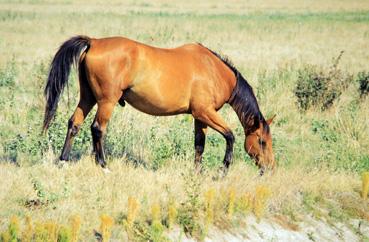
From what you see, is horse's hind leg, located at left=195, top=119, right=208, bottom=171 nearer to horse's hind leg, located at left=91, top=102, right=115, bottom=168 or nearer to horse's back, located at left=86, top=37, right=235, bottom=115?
horse's back, located at left=86, top=37, right=235, bottom=115

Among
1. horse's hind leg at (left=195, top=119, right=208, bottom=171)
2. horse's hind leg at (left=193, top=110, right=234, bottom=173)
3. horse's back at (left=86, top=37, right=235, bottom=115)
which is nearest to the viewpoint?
horse's back at (left=86, top=37, right=235, bottom=115)

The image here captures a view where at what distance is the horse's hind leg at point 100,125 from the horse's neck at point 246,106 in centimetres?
194

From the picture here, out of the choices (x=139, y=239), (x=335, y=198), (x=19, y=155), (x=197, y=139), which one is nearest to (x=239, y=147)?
(x=197, y=139)

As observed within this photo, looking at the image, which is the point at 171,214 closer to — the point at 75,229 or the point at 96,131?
the point at 75,229

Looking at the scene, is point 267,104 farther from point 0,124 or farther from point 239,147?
point 0,124

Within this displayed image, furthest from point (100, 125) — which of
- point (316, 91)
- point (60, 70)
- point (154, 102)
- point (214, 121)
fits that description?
point (316, 91)

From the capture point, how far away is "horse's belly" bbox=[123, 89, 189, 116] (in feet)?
27.3

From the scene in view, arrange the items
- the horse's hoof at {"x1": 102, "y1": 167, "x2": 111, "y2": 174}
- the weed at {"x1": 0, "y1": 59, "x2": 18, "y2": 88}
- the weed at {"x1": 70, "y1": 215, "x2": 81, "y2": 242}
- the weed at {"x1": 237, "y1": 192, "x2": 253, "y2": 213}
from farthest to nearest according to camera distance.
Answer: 1. the weed at {"x1": 0, "y1": 59, "x2": 18, "y2": 88}
2. the horse's hoof at {"x1": 102, "y1": 167, "x2": 111, "y2": 174}
3. the weed at {"x1": 237, "y1": 192, "x2": 253, "y2": 213}
4. the weed at {"x1": 70, "y1": 215, "x2": 81, "y2": 242}

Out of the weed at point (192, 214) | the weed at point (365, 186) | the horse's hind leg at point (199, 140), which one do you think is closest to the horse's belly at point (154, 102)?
the horse's hind leg at point (199, 140)

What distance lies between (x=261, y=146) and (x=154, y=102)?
5.71 feet

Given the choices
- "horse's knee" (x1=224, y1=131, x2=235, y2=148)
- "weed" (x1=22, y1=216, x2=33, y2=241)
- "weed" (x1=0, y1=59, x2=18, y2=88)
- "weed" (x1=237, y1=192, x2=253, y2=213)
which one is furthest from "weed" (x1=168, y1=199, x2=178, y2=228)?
"weed" (x1=0, y1=59, x2=18, y2=88)

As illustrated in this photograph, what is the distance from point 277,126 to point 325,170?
3.13m

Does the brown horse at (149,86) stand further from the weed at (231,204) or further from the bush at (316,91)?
the bush at (316,91)

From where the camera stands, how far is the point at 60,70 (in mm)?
8328
